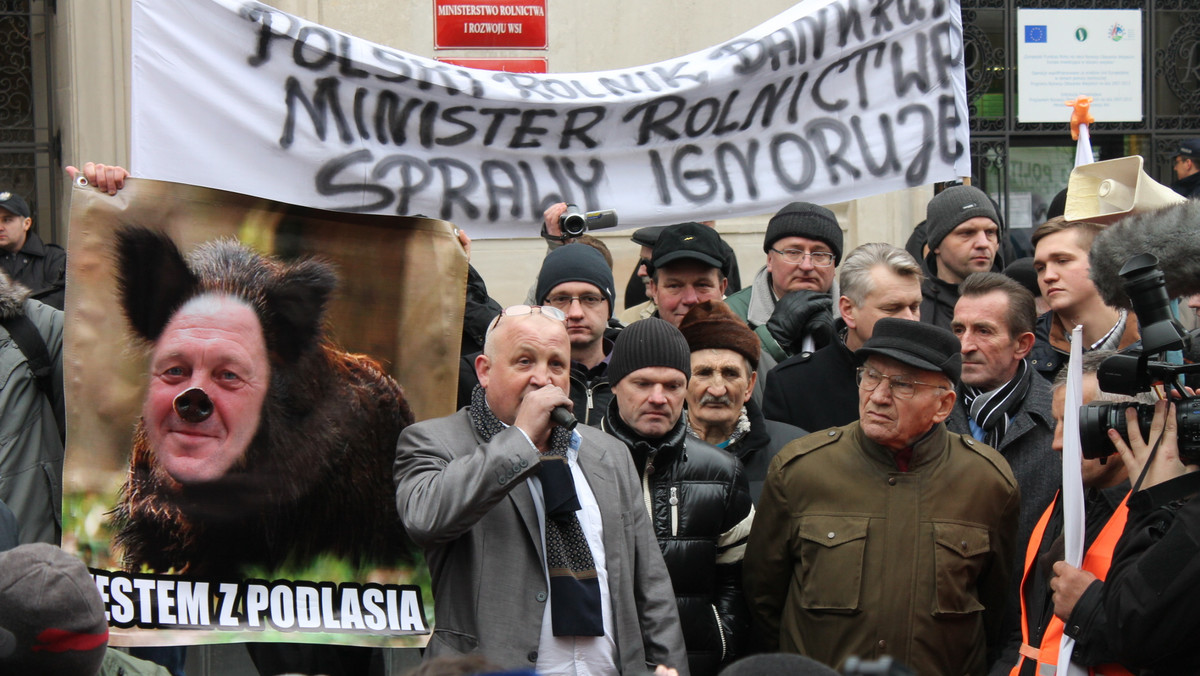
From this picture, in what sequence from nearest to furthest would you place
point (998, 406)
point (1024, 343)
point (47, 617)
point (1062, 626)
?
point (47, 617)
point (1062, 626)
point (998, 406)
point (1024, 343)

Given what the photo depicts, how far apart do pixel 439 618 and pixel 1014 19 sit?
23.0 ft

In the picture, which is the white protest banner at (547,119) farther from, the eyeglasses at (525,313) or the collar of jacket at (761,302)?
the eyeglasses at (525,313)

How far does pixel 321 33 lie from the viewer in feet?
15.8

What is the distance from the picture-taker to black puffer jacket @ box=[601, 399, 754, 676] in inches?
158

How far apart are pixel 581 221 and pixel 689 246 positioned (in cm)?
58

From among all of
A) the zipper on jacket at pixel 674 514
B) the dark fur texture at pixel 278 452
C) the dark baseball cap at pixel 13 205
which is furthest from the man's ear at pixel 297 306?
the dark baseball cap at pixel 13 205

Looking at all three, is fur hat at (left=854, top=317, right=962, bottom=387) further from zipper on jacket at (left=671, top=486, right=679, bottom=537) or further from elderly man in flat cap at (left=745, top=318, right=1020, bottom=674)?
zipper on jacket at (left=671, top=486, right=679, bottom=537)

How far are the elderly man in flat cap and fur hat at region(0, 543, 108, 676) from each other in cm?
203

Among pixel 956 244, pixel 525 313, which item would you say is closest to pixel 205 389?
pixel 525 313

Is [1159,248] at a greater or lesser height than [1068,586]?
greater

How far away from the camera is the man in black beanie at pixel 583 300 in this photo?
479 cm

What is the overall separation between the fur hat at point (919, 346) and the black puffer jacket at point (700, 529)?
1.90ft

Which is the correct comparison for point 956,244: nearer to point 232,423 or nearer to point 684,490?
point 684,490

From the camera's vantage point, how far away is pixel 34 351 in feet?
14.3
